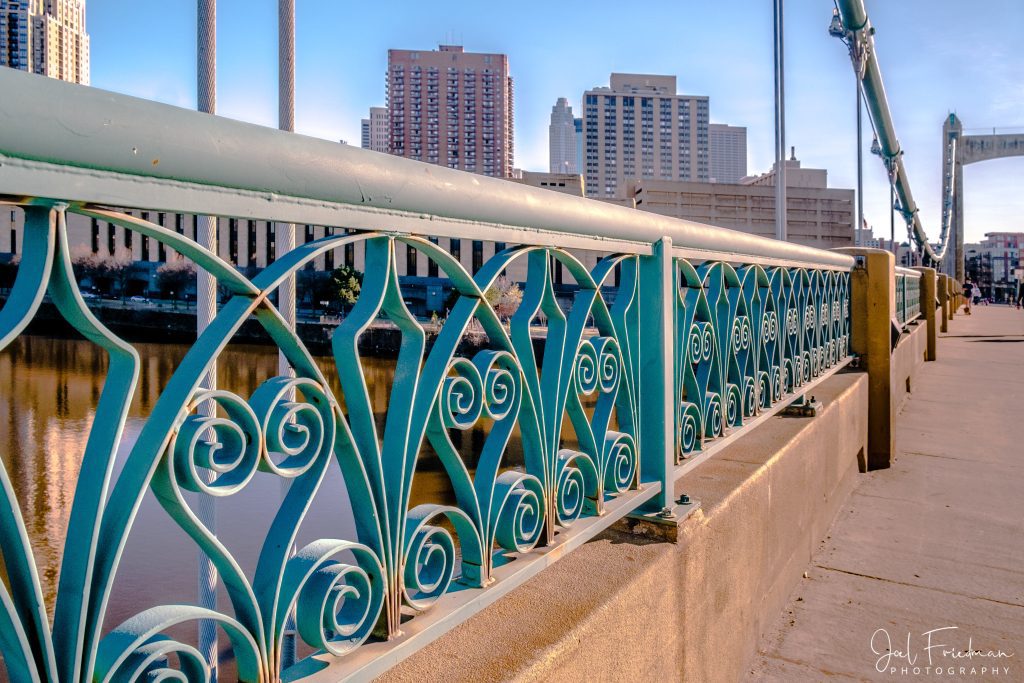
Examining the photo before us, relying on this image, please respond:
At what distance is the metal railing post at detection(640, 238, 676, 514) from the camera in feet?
6.26

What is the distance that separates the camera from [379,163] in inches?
40.1

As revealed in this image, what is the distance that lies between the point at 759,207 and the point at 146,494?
65.7 metres

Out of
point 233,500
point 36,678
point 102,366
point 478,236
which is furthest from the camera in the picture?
point 102,366

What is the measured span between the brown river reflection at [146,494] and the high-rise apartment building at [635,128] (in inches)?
4172

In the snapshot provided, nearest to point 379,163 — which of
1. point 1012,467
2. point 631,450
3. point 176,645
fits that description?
point 176,645

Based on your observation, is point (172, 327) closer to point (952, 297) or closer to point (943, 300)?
point (952, 297)

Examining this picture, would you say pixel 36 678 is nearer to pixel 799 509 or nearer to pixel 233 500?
pixel 799 509

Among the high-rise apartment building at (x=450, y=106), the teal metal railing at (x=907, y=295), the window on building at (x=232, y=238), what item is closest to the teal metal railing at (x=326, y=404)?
the teal metal railing at (x=907, y=295)

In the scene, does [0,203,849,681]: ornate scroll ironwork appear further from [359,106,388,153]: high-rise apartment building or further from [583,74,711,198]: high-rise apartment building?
[583,74,711,198]: high-rise apartment building

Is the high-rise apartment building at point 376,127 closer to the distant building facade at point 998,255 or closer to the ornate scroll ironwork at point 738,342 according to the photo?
the distant building facade at point 998,255

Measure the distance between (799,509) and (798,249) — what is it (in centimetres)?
108
